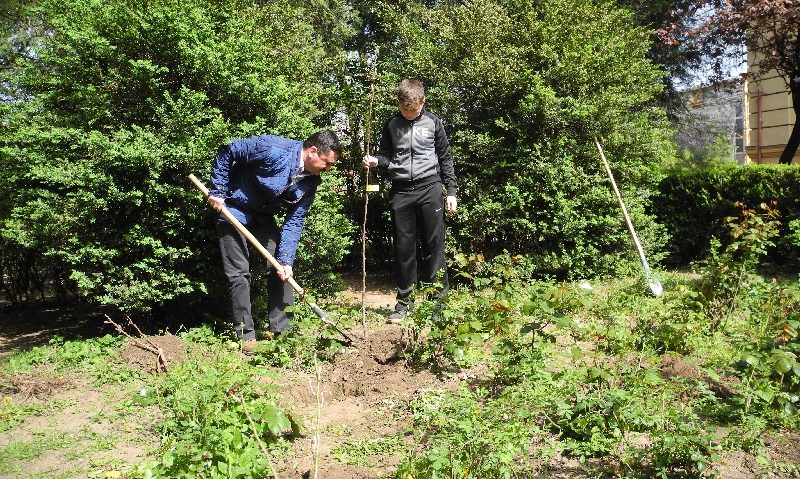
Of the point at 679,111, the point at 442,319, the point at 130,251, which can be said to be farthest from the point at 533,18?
the point at 679,111

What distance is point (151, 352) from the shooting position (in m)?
4.53

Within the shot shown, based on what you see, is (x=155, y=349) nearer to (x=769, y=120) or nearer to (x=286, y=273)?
(x=286, y=273)

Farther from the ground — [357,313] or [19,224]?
[19,224]

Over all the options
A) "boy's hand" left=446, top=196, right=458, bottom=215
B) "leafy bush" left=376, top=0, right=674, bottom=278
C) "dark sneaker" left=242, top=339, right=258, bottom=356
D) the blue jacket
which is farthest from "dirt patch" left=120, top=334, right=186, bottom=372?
"leafy bush" left=376, top=0, right=674, bottom=278

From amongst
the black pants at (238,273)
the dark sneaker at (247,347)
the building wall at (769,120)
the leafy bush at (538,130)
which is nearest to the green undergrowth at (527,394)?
the dark sneaker at (247,347)

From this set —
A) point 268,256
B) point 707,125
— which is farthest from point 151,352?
point 707,125

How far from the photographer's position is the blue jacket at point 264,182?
4.72m

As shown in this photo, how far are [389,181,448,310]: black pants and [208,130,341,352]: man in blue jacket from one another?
0.87 m

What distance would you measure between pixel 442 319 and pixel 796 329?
214cm

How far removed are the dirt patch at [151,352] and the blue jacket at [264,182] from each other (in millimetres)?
1007

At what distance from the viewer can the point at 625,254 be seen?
7.62 metres

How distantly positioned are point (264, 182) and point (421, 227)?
60.6 inches

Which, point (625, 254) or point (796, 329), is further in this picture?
point (625, 254)

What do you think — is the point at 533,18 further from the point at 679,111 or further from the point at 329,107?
the point at 679,111
